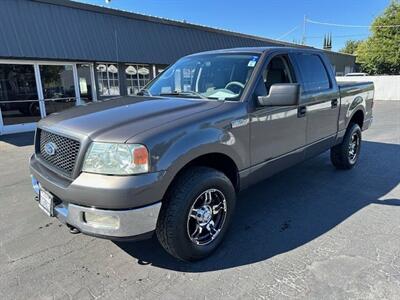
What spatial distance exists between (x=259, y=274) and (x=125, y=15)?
12.5 metres

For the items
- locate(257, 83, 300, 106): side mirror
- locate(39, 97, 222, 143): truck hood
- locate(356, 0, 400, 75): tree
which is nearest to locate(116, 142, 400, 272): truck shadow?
locate(39, 97, 222, 143): truck hood


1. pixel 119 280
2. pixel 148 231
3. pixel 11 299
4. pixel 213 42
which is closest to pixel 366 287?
pixel 148 231

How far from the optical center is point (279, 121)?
360cm

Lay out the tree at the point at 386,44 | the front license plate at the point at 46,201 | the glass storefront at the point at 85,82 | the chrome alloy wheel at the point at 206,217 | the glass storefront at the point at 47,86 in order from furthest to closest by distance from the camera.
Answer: the tree at the point at 386,44 → the glass storefront at the point at 85,82 → the glass storefront at the point at 47,86 → the chrome alloy wheel at the point at 206,217 → the front license plate at the point at 46,201

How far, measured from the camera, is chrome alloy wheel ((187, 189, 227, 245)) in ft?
9.51

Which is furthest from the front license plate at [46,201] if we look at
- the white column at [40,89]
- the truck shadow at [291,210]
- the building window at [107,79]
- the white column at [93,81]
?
the building window at [107,79]

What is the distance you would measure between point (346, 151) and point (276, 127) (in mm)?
2373

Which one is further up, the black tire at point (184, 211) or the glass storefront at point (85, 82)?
the glass storefront at point (85, 82)

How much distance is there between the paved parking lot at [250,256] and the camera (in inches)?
100

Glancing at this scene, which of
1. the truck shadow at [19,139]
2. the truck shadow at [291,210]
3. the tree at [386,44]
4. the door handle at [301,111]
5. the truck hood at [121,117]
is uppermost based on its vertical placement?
the tree at [386,44]

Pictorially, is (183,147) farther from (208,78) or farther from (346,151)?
(346,151)

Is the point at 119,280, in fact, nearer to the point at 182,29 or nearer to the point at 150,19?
the point at 150,19

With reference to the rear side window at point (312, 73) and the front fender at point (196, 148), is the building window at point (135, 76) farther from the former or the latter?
the front fender at point (196, 148)

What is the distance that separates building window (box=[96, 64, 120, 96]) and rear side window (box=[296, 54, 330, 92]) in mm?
10252
